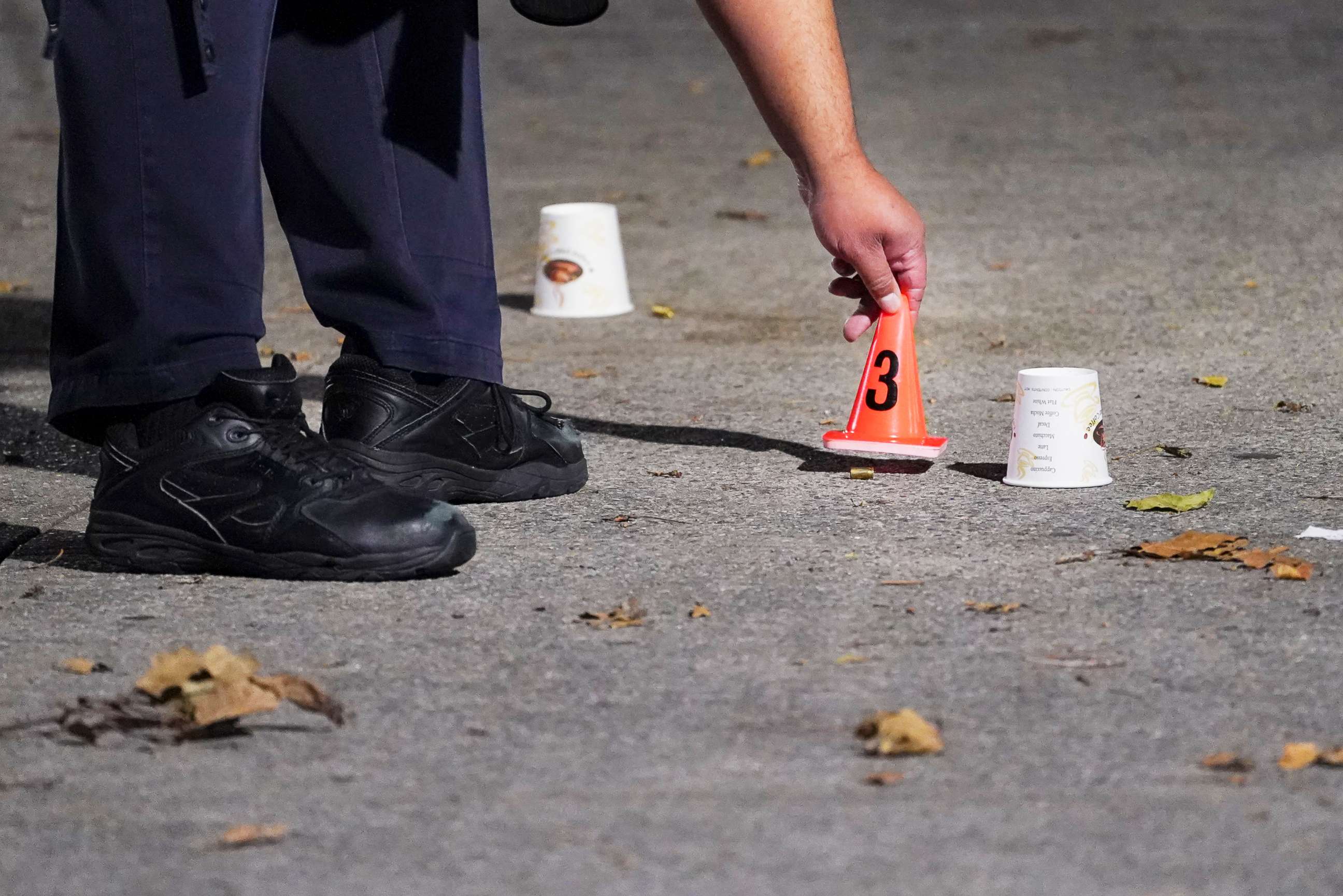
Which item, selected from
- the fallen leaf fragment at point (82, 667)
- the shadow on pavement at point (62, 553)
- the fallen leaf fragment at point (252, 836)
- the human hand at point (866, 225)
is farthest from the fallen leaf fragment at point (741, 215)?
the fallen leaf fragment at point (252, 836)

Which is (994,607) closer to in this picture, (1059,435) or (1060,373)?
(1059,435)

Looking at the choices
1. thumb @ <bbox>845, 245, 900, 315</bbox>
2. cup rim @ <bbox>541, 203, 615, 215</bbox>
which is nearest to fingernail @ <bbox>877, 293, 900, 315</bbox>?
thumb @ <bbox>845, 245, 900, 315</bbox>

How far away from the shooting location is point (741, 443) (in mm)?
3354

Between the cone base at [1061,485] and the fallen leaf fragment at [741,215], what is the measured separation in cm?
287

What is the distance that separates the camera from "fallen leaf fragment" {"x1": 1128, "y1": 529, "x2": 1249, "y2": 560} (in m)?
2.50

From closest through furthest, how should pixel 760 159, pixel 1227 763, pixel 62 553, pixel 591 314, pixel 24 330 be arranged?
pixel 1227 763 < pixel 62 553 < pixel 24 330 < pixel 591 314 < pixel 760 159

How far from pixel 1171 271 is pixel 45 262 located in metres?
3.27

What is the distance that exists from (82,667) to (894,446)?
1.42 metres

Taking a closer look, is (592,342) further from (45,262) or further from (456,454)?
(45,262)


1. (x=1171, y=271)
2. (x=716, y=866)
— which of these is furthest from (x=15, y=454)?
(x=1171, y=271)

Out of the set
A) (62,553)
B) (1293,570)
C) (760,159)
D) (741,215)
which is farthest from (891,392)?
(760,159)

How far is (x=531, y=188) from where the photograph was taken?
6414mm

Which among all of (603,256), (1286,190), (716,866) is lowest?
(716,866)

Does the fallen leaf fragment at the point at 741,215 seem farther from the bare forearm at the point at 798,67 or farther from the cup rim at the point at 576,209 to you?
the bare forearm at the point at 798,67
